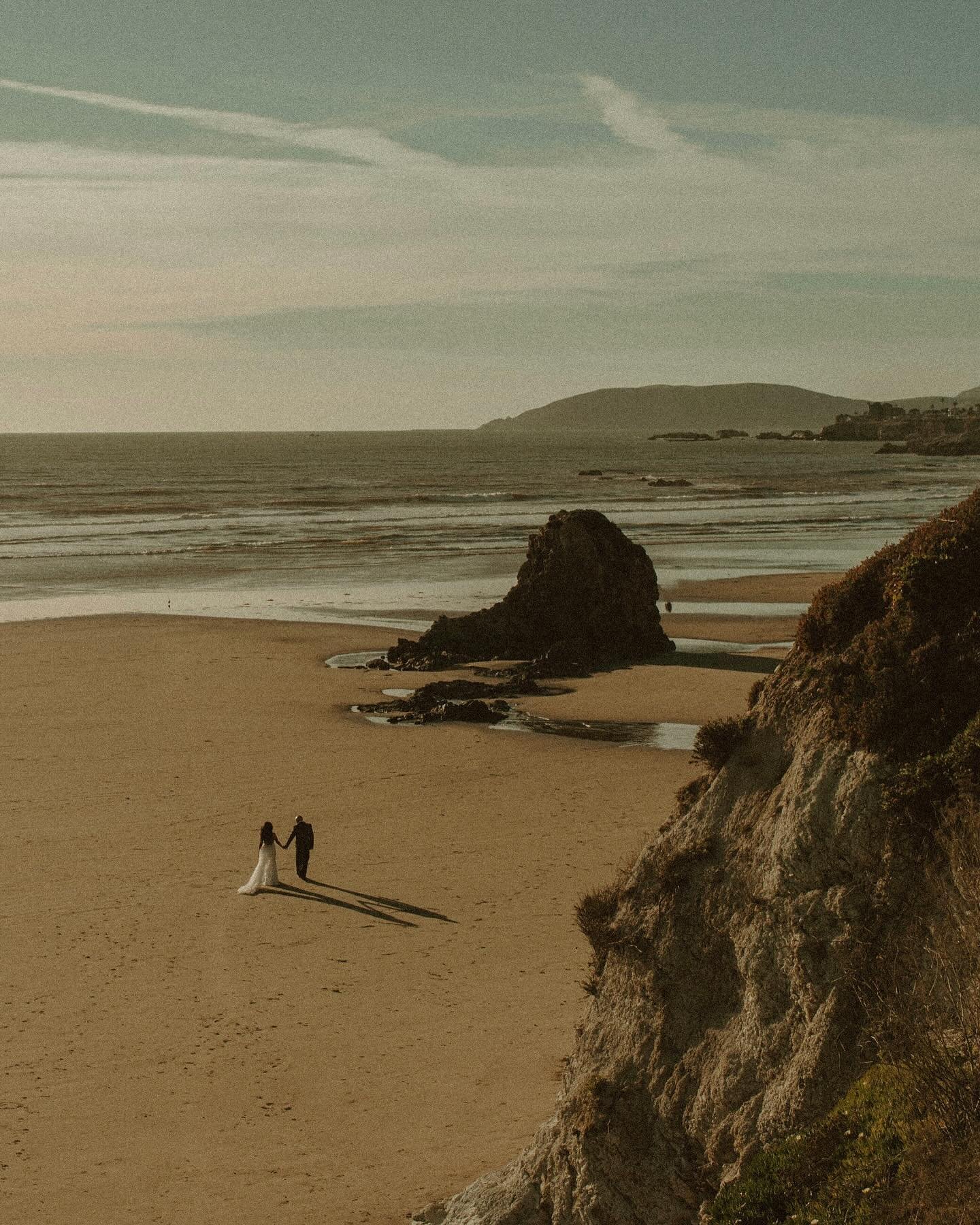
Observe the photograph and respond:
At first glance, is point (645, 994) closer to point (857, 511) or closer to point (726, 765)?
point (726, 765)

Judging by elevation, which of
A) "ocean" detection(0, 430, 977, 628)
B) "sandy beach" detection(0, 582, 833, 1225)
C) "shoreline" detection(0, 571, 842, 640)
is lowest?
"sandy beach" detection(0, 582, 833, 1225)

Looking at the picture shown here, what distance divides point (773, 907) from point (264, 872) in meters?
10.9

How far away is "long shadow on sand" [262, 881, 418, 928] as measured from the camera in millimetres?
17656

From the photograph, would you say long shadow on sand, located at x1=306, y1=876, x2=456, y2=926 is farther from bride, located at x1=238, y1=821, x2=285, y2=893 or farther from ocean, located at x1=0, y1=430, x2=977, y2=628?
ocean, located at x1=0, y1=430, x2=977, y2=628

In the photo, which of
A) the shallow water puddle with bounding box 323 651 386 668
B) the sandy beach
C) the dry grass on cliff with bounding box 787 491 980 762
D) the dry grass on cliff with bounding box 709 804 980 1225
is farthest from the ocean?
the dry grass on cliff with bounding box 709 804 980 1225

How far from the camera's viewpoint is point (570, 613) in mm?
39625

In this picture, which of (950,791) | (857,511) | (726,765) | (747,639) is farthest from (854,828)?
(857,511)

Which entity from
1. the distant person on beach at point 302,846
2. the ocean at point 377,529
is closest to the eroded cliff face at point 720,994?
the distant person on beach at point 302,846

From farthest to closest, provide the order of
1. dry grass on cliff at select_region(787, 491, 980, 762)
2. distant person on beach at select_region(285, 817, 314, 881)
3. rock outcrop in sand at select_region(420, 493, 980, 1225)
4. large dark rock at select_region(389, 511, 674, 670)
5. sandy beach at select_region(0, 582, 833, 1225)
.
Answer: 1. large dark rock at select_region(389, 511, 674, 670)
2. distant person on beach at select_region(285, 817, 314, 881)
3. sandy beach at select_region(0, 582, 833, 1225)
4. dry grass on cliff at select_region(787, 491, 980, 762)
5. rock outcrop in sand at select_region(420, 493, 980, 1225)

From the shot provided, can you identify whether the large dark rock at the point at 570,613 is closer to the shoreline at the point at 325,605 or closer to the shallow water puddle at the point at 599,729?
the shoreline at the point at 325,605

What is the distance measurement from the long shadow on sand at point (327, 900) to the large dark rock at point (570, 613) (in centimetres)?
1936

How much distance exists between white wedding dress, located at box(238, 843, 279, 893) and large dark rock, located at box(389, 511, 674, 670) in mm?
19284

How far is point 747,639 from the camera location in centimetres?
4191

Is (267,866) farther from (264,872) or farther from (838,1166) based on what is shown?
(838,1166)
